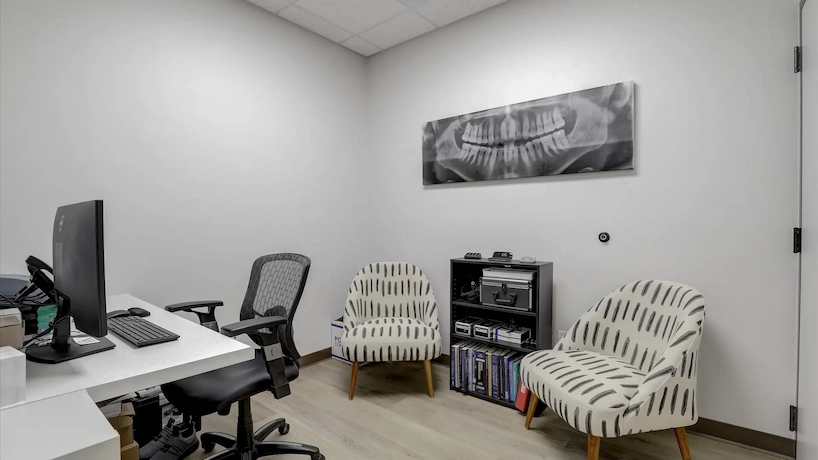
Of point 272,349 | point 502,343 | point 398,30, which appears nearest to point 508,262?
point 502,343

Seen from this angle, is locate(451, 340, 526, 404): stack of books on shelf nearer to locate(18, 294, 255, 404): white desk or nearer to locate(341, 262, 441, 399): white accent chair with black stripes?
locate(341, 262, 441, 399): white accent chair with black stripes

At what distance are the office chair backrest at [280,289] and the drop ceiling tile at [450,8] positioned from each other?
80.6 inches

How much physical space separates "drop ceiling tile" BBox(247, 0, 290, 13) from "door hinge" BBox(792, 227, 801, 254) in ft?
10.7

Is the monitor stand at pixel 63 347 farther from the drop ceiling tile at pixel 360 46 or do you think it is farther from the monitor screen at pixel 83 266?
the drop ceiling tile at pixel 360 46

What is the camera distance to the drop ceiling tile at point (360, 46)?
133 inches

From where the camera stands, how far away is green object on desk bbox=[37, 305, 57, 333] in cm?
144

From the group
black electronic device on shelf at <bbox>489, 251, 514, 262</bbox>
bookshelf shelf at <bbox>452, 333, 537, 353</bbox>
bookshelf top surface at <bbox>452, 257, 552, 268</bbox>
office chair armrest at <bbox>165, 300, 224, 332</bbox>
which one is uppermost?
black electronic device on shelf at <bbox>489, 251, 514, 262</bbox>

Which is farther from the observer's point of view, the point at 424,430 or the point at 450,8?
the point at 450,8

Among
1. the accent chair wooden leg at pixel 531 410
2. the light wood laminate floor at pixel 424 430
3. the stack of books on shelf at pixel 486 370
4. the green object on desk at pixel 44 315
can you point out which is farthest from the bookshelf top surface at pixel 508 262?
the green object on desk at pixel 44 315

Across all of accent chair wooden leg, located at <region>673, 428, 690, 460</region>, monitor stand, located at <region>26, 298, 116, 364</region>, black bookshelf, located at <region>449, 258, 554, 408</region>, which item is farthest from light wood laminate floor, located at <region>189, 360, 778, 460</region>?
monitor stand, located at <region>26, 298, 116, 364</region>

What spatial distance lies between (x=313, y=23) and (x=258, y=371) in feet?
8.57

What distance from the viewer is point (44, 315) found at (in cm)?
145

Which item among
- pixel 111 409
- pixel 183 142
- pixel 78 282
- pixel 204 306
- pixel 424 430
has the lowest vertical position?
pixel 424 430

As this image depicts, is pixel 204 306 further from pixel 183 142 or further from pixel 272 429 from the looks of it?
pixel 183 142
